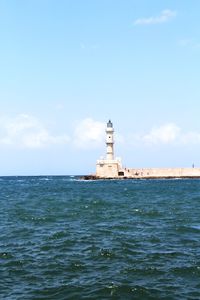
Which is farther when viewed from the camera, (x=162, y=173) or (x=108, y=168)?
(x=162, y=173)

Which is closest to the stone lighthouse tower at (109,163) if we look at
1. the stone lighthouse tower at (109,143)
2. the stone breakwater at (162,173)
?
the stone lighthouse tower at (109,143)

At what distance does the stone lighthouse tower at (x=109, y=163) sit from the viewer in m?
108

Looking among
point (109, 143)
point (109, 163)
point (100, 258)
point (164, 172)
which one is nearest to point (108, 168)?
point (109, 163)

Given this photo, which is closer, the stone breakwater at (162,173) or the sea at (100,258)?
the sea at (100,258)

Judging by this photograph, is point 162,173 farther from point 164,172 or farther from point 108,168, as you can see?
point 108,168

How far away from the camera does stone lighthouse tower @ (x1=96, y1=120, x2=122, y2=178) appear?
108 metres

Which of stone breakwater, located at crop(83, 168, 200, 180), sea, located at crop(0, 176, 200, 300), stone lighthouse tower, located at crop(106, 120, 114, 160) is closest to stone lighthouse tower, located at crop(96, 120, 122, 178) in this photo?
stone lighthouse tower, located at crop(106, 120, 114, 160)

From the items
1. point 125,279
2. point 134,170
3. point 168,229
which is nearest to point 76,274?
point 125,279

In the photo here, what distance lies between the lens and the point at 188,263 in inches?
660

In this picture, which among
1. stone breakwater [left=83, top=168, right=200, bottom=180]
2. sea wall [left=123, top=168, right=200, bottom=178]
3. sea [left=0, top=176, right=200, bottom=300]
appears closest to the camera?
sea [left=0, top=176, right=200, bottom=300]

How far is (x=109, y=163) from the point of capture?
110m

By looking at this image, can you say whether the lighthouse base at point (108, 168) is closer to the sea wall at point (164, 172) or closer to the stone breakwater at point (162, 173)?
the stone breakwater at point (162, 173)

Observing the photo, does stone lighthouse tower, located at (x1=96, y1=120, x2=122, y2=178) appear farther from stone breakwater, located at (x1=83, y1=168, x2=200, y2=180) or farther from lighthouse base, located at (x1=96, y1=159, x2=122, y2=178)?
stone breakwater, located at (x1=83, y1=168, x2=200, y2=180)

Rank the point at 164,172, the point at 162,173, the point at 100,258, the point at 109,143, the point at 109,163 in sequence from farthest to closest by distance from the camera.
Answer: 1. the point at 164,172
2. the point at 162,173
3. the point at 109,163
4. the point at 109,143
5. the point at 100,258
